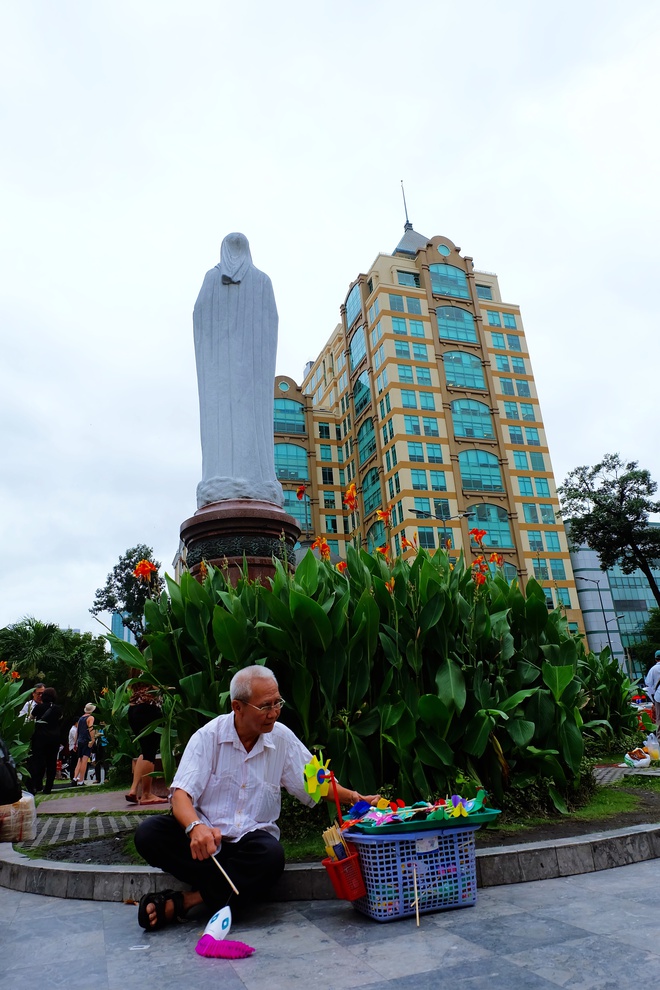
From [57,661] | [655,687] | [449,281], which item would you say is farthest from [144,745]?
[449,281]

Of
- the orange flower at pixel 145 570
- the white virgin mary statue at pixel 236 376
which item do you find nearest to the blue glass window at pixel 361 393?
the white virgin mary statue at pixel 236 376

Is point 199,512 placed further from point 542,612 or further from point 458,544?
point 458,544

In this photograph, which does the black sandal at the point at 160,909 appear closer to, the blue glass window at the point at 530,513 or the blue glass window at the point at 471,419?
the blue glass window at the point at 471,419

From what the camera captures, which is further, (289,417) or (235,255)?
(289,417)

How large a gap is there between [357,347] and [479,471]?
Answer: 41.9 feet

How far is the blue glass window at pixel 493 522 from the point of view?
4372 cm

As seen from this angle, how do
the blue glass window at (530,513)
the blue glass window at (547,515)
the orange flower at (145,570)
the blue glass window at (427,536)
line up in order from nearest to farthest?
1. the orange flower at (145,570)
2. the blue glass window at (427,536)
3. the blue glass window at (530,513)
4. the blue glass window at (547,515)

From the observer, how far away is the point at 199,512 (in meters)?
8.91

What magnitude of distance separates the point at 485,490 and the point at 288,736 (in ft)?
141

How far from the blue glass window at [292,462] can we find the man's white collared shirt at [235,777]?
46206 millimetres

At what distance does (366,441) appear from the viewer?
157ft

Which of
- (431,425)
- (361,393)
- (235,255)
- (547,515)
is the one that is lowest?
(235,255)

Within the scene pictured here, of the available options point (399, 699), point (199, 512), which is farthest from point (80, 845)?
point (199, 512)

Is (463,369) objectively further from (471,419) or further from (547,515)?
(547,515)
